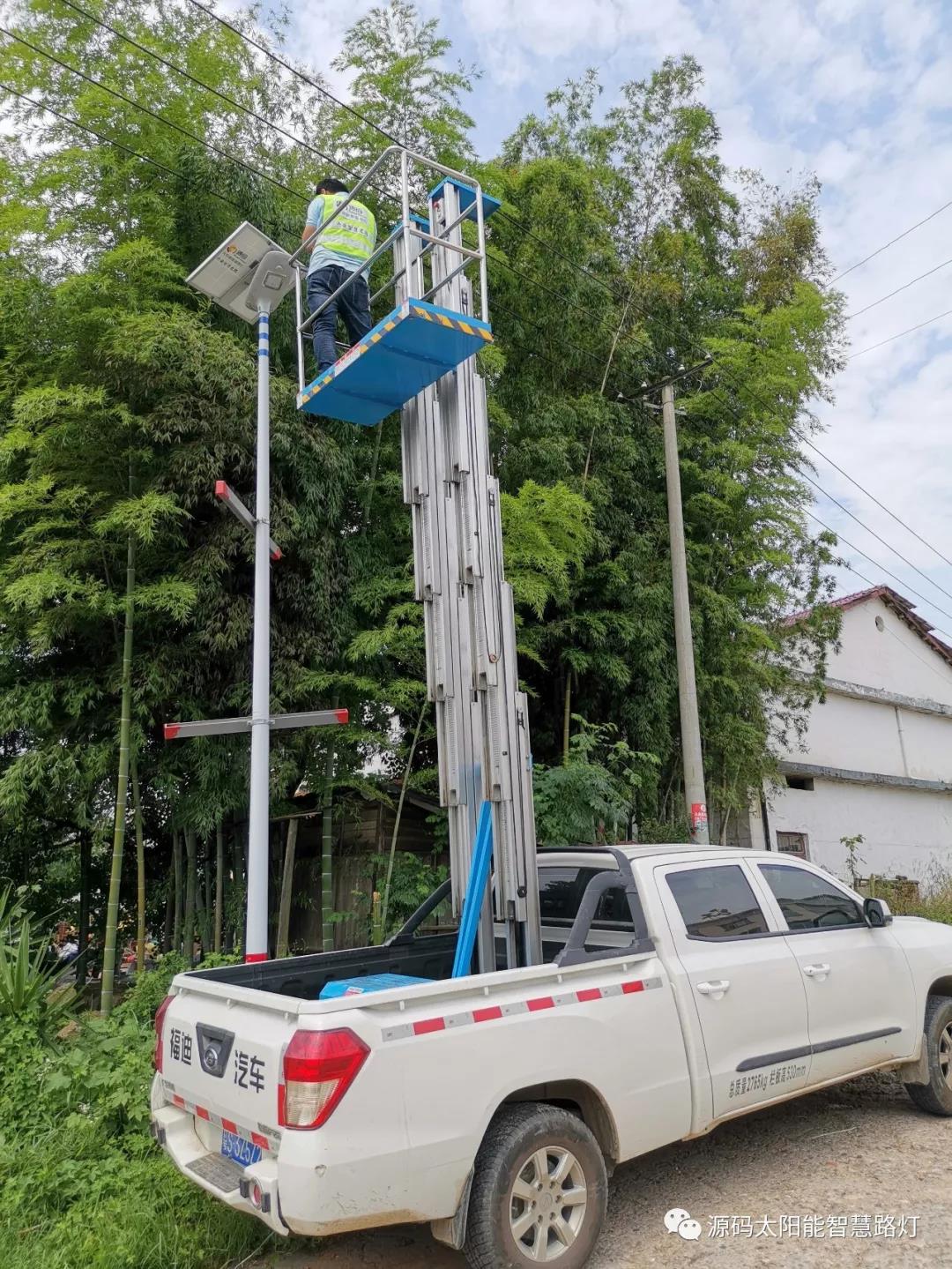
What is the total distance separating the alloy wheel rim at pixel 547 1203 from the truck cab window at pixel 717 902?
1064 millimetres

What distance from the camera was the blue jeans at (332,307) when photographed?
5.29 metres

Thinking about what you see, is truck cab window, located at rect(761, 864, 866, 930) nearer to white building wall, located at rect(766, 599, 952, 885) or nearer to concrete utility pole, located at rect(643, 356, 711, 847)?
concrete utility pole, located at rect(643, 356, 711, 847)

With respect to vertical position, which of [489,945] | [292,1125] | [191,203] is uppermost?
[191,203]


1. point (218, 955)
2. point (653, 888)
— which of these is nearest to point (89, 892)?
point (218, 955)

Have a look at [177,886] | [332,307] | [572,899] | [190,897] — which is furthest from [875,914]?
[177,886]

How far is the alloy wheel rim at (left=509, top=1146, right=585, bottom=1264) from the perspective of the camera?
2.94m

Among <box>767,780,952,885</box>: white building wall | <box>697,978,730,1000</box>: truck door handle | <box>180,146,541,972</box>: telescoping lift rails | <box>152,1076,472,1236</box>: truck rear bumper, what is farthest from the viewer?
<box>767,780,952,885</box>: white building wall

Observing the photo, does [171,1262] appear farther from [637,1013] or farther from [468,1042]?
[637,1013]

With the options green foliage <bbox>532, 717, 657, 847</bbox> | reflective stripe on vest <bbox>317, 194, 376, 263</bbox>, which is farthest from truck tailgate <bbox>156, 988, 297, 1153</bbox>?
reflective stripe on vest <bbox>317, 194, 376, 263</bbox>

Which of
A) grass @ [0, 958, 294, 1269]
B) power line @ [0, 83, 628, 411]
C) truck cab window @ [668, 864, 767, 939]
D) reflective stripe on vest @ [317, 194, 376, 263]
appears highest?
power line @ [0, 83, 628, 411]

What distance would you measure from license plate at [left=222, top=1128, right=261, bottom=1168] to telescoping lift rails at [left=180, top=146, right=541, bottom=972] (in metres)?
1.23

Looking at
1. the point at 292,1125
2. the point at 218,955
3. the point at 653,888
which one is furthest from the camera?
the point at 218,955

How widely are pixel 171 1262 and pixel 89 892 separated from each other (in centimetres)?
612

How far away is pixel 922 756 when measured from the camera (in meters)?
17.4
